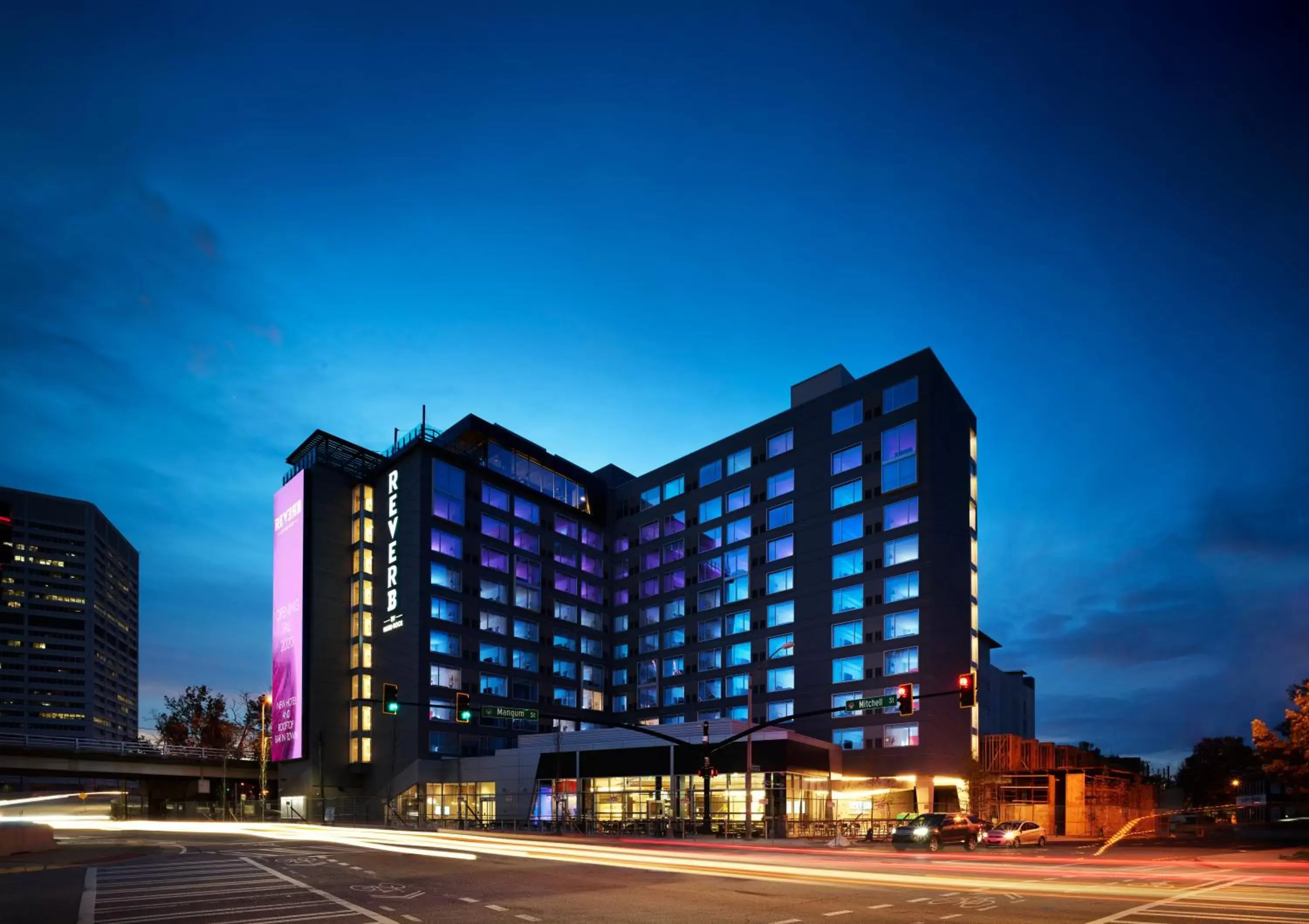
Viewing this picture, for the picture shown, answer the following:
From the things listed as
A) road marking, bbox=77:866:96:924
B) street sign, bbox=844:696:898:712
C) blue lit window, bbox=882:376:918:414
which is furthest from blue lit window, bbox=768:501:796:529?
road marking, bbox=77:866:96:924

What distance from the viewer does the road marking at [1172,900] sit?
1853cm

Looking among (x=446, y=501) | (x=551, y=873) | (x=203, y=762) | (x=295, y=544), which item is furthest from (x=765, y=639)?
(x=551, y=873)

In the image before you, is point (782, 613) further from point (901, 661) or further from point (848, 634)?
point (901, 661)

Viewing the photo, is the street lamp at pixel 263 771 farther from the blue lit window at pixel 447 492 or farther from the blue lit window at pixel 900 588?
the blue lit window at pixel 900 588

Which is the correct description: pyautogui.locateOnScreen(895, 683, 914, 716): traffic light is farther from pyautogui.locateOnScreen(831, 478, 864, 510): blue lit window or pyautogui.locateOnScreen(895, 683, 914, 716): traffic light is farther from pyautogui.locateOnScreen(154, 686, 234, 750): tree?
pyautogui.locateOnScreen(154, 686, 234, 750): tree

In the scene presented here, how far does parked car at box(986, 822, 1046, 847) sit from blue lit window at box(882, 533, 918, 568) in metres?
30.1

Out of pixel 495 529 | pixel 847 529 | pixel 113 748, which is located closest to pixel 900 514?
pixel 847 529

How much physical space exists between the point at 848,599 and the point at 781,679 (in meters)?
11.1

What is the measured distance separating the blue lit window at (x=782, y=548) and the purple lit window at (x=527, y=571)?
2759 centimetres

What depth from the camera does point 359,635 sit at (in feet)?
316

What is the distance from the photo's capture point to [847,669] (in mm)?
84750

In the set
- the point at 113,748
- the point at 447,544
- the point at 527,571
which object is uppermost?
the point at 447,544

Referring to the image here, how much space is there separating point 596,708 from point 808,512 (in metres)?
38.1

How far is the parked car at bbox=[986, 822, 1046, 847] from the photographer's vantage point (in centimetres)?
5106
